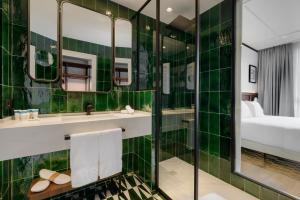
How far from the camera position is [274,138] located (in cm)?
230

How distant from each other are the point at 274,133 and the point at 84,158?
269cm

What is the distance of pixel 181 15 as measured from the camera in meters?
2.09

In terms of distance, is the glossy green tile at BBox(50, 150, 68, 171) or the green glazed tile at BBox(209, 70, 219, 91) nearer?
the glossy green tile at BBox(50, 150, 68, 171)

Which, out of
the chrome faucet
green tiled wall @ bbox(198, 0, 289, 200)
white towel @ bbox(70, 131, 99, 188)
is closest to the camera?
white towel @ bbox(70, 131, 99, 188)

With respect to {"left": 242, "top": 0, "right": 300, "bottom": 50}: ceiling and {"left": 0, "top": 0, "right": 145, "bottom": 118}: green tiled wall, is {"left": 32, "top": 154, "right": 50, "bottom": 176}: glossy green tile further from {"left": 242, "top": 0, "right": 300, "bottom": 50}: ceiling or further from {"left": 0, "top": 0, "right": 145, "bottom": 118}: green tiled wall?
{"left": 242, "top": 0, "right": 300, "bottom": 50}: ceiling

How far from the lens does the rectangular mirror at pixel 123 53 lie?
79.0 inches

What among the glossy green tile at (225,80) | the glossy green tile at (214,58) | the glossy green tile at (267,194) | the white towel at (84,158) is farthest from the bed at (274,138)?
the white towel at (84,158)

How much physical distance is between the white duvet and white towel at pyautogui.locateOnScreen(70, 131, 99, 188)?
255 centimetres

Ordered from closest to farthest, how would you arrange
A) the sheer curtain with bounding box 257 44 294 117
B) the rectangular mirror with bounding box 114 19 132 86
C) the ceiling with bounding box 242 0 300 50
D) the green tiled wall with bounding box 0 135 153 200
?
the green tiled wall with bounding box 0 135 153 200 < the rectangular mirror with bounding box 114 19 132 86 < the ceiling with bounding box 242 0 300 50 < the sheer curtain with bounding box 257 44 294 117

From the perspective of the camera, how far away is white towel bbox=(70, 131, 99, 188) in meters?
1.21

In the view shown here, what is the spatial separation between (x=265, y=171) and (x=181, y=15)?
2.48 meters

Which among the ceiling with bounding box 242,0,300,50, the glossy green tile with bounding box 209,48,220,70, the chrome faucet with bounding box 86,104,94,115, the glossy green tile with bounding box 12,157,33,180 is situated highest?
the ceiling with bounding box 242,0,300,50

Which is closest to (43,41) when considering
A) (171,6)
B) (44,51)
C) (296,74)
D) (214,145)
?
(44,51)

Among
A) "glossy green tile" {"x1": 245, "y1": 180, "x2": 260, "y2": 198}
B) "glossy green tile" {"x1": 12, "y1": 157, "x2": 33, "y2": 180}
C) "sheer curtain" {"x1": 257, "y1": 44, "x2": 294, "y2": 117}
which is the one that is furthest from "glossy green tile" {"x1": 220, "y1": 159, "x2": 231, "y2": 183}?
"sheer curtain" {"x1": 257, "y1": 44, "x2": 294, "y2": 117}
